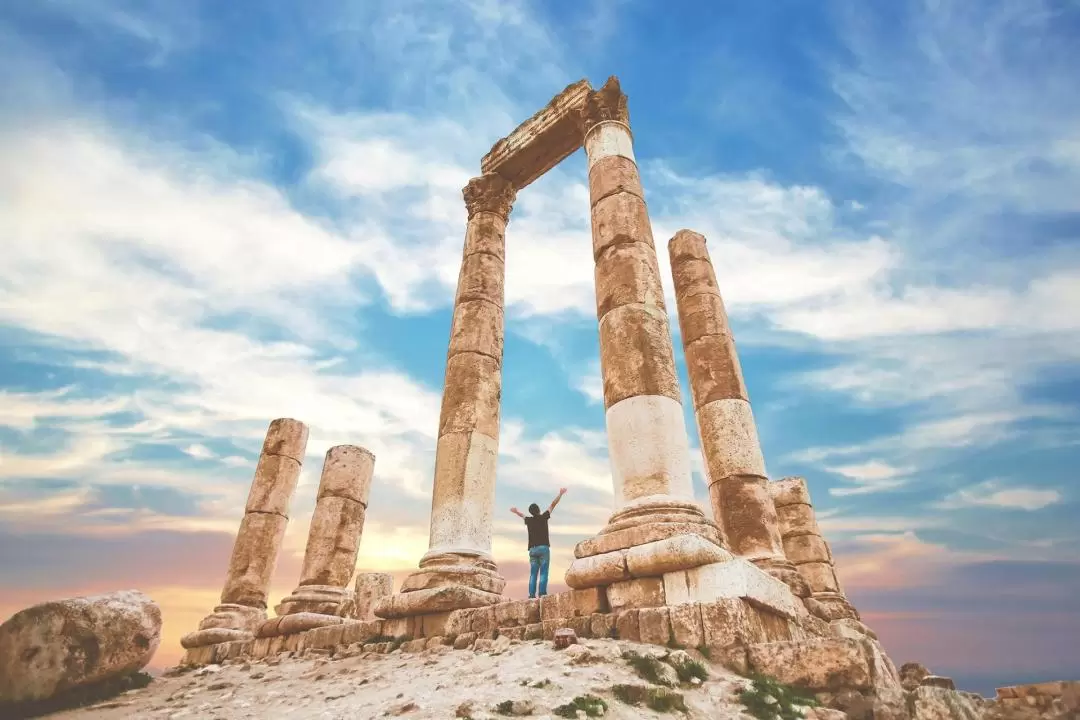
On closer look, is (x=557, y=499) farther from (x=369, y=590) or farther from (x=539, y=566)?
(x=369, y=590)

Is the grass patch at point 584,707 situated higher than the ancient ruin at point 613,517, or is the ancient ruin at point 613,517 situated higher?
the ancient ruin at point 613,517

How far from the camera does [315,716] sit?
15.1ft

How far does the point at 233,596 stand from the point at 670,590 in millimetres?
10573

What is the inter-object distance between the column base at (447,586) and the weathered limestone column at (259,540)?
5.29 m

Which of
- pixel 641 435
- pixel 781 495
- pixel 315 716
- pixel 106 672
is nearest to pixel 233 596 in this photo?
pixel 106 672

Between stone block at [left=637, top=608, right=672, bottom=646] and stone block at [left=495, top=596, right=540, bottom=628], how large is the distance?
154cm

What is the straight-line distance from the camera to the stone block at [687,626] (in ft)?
16.7

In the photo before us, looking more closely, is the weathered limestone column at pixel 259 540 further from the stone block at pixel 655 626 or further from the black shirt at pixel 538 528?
the stone block at pixel 655 626

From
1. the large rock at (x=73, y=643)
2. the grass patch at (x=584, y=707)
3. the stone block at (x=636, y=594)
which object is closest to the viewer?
the grass patch at (x=584, y=707)

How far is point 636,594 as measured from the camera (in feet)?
19.5

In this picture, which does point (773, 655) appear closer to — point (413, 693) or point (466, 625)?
point (413, 693)

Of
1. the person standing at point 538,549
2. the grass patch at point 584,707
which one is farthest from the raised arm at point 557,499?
the grass patch at point 584,707

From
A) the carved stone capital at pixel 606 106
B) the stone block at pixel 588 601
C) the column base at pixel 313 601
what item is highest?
the carved stone capital at pixel 606 106

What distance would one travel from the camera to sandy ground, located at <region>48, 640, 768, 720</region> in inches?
157
